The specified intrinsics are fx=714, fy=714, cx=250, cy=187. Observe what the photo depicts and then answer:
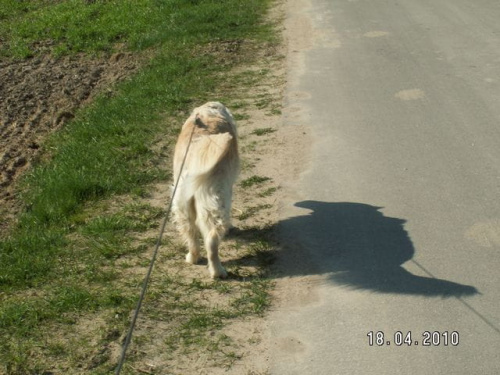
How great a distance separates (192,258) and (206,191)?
2.53 feet

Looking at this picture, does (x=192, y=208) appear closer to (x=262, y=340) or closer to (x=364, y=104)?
(x=262, y=340)

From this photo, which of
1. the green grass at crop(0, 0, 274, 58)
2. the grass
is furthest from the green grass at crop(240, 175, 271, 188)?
the green grass at crop(0, 0, 274, 58)

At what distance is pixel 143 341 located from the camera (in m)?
5.25

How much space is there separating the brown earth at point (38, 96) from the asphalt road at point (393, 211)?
320 cm

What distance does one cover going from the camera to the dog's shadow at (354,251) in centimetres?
593

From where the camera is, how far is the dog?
19.3 feet

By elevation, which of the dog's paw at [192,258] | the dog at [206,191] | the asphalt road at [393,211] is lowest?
the asphalt road at [393,211]

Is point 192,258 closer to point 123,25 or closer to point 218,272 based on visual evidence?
point 218,272

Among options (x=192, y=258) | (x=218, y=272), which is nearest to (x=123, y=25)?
(x=192, y=258)

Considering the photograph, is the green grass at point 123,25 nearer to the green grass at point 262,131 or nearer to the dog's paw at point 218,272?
the green grass at point 262,131

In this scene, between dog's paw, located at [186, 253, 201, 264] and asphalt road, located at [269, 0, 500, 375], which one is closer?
asphalt road, located at [269, 0, 500, 375]

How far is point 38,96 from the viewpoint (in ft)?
38.0

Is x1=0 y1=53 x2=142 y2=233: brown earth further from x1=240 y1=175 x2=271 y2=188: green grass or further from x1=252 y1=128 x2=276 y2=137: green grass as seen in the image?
x1=252 y1=128 x2=276 y2=137: green grass

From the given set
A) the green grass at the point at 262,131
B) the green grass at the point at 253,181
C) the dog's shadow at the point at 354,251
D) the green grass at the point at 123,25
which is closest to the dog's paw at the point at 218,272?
the dog's shadow at the point at 354,251
